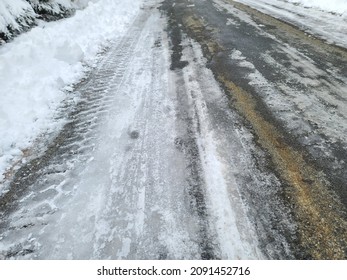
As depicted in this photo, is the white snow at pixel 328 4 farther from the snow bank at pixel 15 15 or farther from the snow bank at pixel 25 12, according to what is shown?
the snow bank at pixel 15 15

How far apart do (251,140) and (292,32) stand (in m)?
5.46

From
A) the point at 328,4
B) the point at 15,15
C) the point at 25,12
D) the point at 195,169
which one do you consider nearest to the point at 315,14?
the point at 328,4

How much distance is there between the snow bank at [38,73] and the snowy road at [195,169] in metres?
0.35

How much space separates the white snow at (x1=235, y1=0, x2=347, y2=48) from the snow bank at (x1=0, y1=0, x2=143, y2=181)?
5.42 metres

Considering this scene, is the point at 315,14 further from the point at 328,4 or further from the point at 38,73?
the point at 38,73

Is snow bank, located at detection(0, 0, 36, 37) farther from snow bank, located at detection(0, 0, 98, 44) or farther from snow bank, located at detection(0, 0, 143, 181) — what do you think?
snow bank, located at detection(0, 0, 143, 181)

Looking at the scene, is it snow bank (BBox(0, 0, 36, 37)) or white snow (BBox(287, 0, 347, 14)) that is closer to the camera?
snow bank (BBox(0, 0, 36, 37))

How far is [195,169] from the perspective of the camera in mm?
3395

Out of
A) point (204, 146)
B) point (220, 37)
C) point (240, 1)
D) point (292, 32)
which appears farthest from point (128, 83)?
point (240, 1)

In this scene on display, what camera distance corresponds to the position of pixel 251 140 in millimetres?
3736

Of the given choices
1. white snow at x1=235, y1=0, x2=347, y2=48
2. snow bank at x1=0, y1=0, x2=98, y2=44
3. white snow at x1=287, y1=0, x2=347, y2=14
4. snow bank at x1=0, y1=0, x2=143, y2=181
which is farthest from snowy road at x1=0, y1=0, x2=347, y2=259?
white snow at x1=287, y1=0, x2=347, y2=14

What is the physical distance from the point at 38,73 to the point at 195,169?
3.81m

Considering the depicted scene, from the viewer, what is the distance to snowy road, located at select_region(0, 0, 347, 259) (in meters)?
2.63
